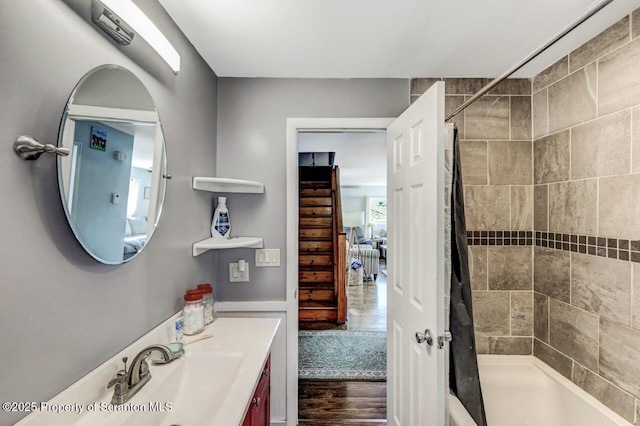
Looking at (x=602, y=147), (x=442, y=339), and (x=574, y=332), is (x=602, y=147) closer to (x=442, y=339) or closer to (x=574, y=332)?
(x=574, y=332)

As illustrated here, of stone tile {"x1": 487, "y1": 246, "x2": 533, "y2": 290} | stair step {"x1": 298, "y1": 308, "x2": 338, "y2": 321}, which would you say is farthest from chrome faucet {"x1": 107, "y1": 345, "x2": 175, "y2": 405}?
stair step {"x1": 298, "y1": 308, "x2": 338, "y2": 321}

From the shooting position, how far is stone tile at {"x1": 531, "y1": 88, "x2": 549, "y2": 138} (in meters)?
1.76

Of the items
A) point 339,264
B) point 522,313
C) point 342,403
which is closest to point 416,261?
point 522,313

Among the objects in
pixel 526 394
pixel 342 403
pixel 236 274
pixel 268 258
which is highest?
pixel 268 258

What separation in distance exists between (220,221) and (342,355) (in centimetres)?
195

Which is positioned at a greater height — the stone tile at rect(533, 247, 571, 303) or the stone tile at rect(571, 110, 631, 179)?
the stone tile at rect(571, 110, 631, 179)

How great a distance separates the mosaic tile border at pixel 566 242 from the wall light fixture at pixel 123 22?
2.00m

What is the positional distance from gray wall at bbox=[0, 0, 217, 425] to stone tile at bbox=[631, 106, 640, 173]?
2109 mm

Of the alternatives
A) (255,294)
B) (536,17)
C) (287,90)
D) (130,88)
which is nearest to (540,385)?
(255,294)

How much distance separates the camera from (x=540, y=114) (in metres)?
1.80

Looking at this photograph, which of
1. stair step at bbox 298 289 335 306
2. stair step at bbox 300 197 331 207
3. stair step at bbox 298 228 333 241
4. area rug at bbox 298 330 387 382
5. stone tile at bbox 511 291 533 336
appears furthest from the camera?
stair step at bbox 300 197 331 207

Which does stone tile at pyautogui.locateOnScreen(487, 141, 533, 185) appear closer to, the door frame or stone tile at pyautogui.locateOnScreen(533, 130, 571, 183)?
stone tile at pyautogui.locateOnScreen(533, 130, 571, 183)

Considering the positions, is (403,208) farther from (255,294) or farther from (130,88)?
(130,88)

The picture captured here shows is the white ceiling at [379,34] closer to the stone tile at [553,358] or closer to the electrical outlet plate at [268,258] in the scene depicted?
the electrical outlet plate at [268,258]
